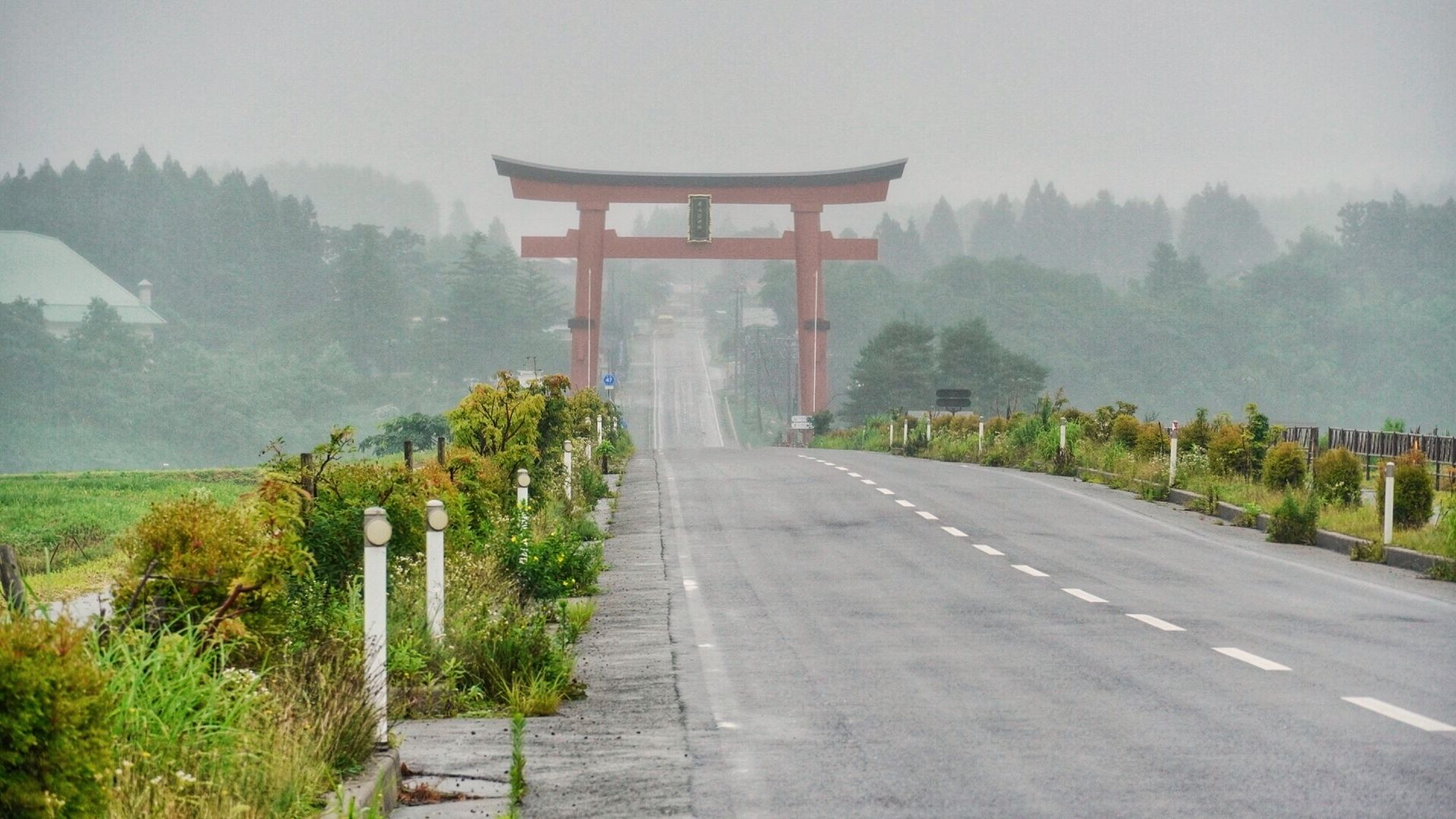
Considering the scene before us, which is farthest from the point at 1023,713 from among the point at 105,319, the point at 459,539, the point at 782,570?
the point at 105,319

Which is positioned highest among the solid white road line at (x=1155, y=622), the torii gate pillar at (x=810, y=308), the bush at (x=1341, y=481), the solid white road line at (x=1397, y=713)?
the torii gate pillar at (x=810, y=308)

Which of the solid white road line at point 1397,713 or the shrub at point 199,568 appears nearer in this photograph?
the shrub at point 199,568

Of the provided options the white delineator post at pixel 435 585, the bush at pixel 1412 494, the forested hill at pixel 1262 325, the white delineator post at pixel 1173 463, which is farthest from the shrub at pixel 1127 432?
the forested hill at pixel 1262 325

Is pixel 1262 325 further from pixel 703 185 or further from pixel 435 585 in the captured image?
pixel 435 585

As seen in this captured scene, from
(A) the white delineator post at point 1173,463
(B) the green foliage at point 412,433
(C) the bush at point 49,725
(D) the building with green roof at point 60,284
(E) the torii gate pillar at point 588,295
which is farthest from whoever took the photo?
(D) the building with green roof at point 60,284

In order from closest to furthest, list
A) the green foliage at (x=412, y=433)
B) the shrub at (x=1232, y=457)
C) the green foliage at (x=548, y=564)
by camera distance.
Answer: the green foliage at (x=548, y=564), the shrub at (x=1232, y=457), the green foliage at (x=412, y=433)

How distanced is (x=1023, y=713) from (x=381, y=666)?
11.0 feet

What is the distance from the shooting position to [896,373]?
412 feet

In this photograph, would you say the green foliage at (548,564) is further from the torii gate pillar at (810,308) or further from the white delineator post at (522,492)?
the torii gate pillar at (810,308)

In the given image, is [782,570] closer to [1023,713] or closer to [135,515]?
[1023,713]

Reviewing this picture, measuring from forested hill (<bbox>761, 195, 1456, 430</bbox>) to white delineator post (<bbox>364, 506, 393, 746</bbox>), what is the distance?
15183 cm

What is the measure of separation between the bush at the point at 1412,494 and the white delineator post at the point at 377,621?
50.7ft

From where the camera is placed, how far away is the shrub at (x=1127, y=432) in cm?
3472

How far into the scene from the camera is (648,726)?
28.2 feet
